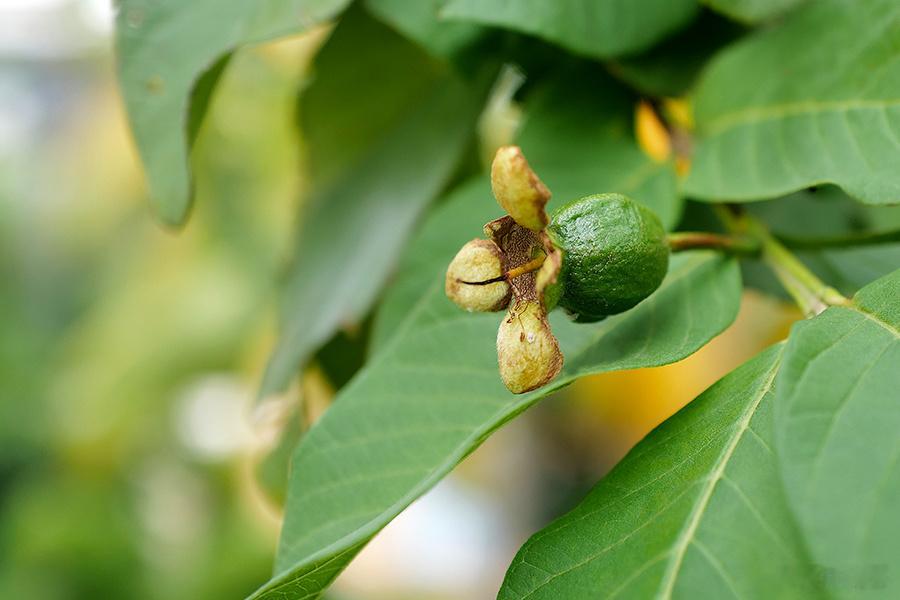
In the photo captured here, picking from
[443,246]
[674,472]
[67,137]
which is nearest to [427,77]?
[443,246]

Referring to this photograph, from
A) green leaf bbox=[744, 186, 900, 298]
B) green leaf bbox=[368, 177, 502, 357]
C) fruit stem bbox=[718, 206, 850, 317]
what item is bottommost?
green leaf bbox=[744, 186, 900, 298]

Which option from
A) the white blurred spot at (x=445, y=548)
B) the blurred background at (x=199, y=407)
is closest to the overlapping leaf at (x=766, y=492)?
the blurred background at (x=199, y=407)

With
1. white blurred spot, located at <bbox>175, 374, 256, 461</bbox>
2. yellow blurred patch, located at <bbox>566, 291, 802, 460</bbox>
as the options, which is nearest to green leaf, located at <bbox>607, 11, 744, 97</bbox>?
yellow blurred patch, located at <bbox>566, 291, 802, 460</bbox>

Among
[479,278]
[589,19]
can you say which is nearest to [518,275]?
[479,278]

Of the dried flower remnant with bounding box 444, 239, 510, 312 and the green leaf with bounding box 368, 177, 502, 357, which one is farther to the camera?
the green leaf with bounding box 368, 177, 502, 357

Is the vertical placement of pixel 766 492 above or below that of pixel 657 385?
above

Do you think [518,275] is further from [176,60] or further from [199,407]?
[199,407]

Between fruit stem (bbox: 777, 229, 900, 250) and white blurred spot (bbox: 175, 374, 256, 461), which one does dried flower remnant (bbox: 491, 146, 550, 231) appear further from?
white blurred spot (bbox: 175, 374, 256, 461)
